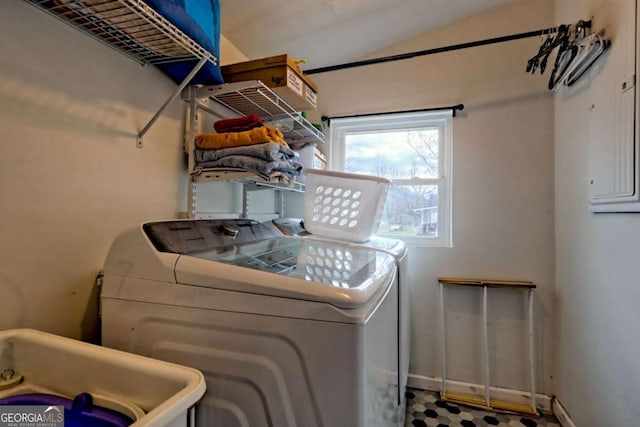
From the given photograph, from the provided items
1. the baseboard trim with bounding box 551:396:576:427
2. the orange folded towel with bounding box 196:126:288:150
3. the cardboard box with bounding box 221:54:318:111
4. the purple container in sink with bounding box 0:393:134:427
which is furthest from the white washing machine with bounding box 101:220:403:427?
the baseboard trim with bounding box 551:396:576:427

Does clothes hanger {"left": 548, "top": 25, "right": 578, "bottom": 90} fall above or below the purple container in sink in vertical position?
above

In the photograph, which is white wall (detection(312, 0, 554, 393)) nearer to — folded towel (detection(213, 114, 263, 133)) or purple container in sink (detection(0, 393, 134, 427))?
folded towel (detection(213, 114, 263, 133))

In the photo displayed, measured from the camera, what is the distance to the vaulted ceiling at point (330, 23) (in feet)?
5.44

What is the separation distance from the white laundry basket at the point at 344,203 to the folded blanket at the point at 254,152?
0.30 meters

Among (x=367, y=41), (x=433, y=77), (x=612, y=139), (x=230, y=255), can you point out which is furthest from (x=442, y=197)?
(x=230, y=255)

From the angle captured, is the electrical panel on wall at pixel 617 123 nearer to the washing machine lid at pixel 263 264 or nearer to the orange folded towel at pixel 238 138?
the washing machine lid at pixel 263 264

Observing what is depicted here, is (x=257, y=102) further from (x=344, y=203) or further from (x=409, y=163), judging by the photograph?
(x=409, y=163)

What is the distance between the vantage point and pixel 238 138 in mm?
1330

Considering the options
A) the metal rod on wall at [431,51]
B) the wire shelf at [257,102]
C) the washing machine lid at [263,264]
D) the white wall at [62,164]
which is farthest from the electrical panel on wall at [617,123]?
the white wall at [62,164]

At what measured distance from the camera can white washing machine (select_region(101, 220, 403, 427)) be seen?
0.66 metres

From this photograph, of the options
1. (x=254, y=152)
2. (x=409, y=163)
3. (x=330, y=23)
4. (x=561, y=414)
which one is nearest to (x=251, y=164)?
(x=254, y=152)

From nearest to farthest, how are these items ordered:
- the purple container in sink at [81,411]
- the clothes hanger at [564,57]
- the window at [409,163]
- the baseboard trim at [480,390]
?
the purple container in sink at [81,411]
the clothes hanger at [564,57]
the baseboard trim at [480,390]
the window at [409,163]

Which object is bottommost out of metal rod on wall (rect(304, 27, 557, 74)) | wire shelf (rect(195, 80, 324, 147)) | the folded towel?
the folded towel

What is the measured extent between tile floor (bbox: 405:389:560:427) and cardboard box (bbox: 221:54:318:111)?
2077mm
